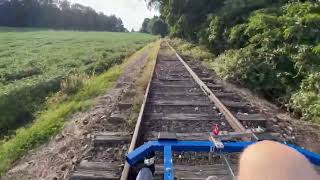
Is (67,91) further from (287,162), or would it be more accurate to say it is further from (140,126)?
(287,162)

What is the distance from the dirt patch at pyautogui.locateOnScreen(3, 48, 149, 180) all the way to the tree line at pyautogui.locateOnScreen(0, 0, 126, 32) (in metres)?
94.5

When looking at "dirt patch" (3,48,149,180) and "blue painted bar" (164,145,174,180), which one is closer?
"blue painted bar" (164,145,174,180)

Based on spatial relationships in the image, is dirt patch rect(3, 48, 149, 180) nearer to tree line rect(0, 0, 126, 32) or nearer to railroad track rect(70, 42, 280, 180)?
railroad track rect(70, 42, 280, 180)

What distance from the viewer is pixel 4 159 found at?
681cm

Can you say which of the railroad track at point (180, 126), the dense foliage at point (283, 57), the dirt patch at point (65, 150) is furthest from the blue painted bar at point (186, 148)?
the dense foliage at point (283, 57)

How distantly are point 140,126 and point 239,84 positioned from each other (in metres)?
6.74

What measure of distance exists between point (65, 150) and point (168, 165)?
3.50 meters

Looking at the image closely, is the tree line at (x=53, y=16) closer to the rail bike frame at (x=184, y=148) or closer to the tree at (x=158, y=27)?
the tree at (x=158, y=27)

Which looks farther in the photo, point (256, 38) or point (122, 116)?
point (256, 38)

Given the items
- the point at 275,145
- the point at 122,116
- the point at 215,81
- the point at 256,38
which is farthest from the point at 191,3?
the point at 275,145

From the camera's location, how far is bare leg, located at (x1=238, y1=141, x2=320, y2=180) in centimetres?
117

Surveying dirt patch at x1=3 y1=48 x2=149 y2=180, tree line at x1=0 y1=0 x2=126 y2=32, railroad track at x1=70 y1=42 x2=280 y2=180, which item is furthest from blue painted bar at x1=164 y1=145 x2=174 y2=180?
tree line at x1=0 y1=0 x2=126 y2=32

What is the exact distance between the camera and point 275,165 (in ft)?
3.90

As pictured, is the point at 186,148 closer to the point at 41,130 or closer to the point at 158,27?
the point at 41,130
